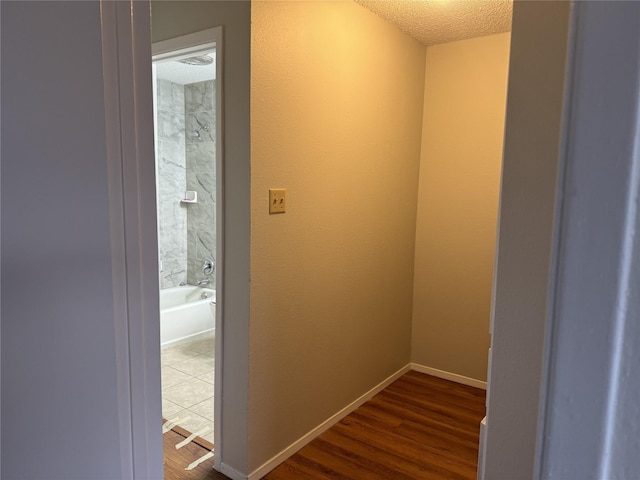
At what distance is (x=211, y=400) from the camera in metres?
2.77

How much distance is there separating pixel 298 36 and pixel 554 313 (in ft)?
6.27

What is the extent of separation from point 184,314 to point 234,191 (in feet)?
7.84

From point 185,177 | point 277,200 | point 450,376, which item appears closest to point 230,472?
point 277,200

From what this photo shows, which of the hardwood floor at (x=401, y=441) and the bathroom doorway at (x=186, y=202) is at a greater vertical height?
the bathroom doorway at (x=186, y=202)

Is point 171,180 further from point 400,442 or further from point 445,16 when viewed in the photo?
point 400,442

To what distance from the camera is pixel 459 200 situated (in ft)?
9.94

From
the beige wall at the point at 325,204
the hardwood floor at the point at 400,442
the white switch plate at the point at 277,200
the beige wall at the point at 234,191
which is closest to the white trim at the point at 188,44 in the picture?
the beige wall at the point at 234,191

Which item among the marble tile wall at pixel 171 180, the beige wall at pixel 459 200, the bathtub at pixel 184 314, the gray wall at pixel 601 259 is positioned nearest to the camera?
the gray wall at pixel 601 259

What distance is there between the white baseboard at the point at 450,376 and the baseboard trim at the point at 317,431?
8.4 inches

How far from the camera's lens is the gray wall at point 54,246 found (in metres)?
0.41

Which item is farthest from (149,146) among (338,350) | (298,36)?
(338,350)

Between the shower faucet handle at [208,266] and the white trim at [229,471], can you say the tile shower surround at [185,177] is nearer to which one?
the shower faucet handle at [208,266]

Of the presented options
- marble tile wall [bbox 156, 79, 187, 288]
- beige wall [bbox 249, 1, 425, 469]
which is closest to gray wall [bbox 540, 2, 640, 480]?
beige wall [bbox 249, 1, 425, 469]

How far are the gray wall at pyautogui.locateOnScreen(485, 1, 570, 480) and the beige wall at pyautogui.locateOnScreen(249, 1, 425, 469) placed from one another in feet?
3.88
